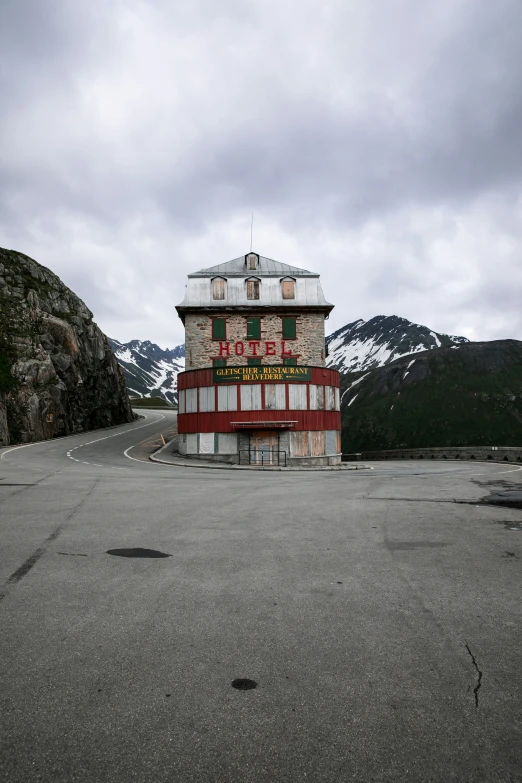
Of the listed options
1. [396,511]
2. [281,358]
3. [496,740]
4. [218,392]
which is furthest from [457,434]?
[496,740]

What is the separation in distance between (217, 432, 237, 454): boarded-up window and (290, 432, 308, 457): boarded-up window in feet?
13.1

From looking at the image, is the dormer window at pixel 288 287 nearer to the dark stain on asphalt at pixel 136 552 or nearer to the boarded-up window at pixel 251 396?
the boarded-up window at pixel 251 396

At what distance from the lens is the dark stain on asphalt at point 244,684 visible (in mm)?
3703

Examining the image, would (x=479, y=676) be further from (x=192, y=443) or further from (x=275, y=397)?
(x=192, y=443)

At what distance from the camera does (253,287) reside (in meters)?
43.7

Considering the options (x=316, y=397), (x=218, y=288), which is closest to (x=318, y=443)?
(x=316, y=397)

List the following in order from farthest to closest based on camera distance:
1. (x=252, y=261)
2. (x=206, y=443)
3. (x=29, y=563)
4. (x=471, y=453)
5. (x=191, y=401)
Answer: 1. (x=252, y=261)
2. (x=471, y=453)
3. (x=191, y=401)
4. (x=206, y=443)
5. (x=29, y=563)

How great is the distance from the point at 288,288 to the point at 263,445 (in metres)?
16.4

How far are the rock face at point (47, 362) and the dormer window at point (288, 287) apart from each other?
24041 mm

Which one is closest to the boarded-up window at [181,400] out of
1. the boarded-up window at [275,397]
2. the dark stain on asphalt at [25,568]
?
the boarded-up window at [275,397]

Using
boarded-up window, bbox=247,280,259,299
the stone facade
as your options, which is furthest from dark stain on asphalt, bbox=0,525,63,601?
boarded-up window, bbox=247,280,259,299

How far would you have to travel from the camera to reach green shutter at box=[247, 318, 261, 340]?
43047 mm

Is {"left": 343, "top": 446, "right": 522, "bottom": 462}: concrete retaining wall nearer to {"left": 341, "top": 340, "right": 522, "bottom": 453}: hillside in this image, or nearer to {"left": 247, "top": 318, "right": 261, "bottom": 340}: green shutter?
{"left": 247, "top": 318, "right": 261, "bottom": 340}: green shutter

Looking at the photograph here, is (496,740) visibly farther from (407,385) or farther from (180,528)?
(407,385)
